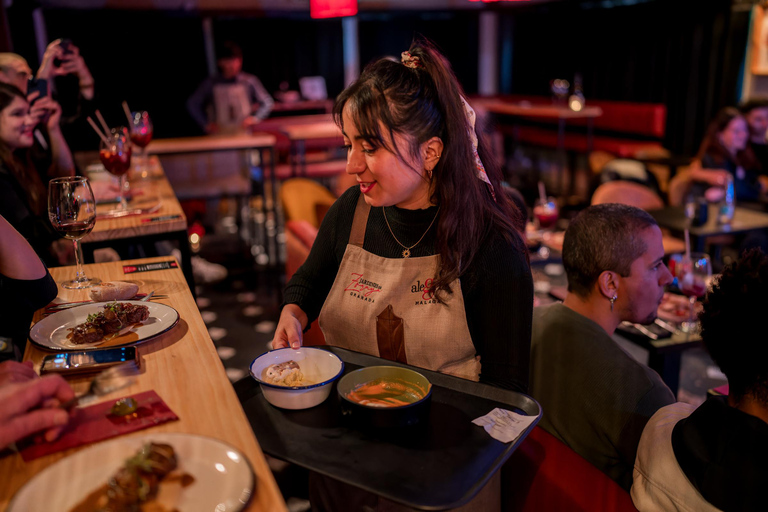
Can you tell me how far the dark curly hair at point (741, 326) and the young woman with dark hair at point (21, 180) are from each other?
2.34 m

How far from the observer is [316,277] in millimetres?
1715

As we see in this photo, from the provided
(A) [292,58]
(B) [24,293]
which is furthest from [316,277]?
(A) [292,58]

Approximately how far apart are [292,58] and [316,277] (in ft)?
30.2

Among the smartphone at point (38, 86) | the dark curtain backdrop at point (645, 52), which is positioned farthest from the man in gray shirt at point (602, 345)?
the dark curtain backdrop at point (645, 52)

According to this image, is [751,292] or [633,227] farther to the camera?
[633,227]

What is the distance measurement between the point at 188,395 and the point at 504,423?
1.77 feet

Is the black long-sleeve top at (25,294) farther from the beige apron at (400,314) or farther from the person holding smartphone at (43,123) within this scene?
the person holding smartphone at (43,123)

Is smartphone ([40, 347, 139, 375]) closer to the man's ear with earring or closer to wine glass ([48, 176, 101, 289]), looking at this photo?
wine glass ([48, 176, 101, 289])

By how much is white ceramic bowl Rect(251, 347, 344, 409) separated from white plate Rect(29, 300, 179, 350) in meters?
0.23

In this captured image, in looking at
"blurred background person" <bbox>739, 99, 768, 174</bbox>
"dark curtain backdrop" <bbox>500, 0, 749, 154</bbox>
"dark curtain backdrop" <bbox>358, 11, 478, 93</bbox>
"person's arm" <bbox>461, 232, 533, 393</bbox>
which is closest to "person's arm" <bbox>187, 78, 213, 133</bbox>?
"dark curtain backdrop" <bbox>358, 11, 478, 93</bbox>

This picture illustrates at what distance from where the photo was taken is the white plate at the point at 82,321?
1.18 metres

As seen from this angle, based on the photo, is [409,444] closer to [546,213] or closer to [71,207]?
[71,207]

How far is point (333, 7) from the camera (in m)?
3.54

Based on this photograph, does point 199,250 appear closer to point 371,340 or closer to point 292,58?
point 371,340
